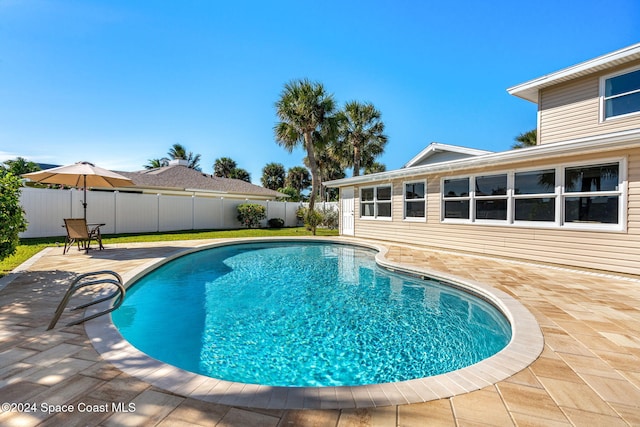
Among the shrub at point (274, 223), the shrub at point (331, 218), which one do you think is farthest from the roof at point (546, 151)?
the shrub at point (274, 223)

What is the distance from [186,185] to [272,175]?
24.5 meters

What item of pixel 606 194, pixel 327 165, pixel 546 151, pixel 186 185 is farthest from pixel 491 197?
pixel 327 165

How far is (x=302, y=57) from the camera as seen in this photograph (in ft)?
47.6

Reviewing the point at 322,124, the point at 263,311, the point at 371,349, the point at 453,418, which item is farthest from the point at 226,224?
the point at 453,418

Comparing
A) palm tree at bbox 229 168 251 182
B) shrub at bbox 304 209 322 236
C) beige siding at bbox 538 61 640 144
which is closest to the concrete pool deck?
beige siding at bbox 538 61 640 144

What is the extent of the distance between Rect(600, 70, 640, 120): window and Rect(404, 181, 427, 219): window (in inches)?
216

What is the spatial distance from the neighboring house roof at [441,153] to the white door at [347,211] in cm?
380

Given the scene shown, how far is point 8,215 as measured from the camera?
5262 mm

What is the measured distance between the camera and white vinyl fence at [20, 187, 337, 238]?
1188 centimetres

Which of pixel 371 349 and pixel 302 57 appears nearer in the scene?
pixel 371 349

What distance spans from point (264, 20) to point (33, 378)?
11.5m

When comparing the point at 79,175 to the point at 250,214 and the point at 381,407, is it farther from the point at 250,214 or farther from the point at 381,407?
the point at 381,407

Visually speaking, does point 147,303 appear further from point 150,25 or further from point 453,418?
point 150,25

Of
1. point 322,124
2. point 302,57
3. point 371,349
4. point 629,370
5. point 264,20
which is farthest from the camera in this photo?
point 322,124
